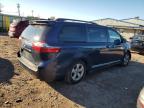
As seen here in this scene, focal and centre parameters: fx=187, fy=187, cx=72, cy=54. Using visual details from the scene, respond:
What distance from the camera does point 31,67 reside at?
489cm

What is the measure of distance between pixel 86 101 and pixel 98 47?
2110 mm

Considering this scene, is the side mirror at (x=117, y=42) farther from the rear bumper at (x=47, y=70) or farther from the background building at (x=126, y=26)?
the background building at (x=126, y=26)

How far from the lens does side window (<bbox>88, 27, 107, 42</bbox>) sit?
5.90m

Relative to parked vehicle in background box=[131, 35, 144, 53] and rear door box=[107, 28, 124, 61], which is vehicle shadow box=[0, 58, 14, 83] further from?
parked vehicle in background box=[131, 35, 144, 53]

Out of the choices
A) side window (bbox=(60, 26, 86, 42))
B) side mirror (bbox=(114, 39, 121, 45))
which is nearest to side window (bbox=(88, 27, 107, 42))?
side window (bbox=(60, 26, 86, 42))

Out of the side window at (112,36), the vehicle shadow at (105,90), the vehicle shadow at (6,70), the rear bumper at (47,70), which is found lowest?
the vehicle shadow at (105,90)

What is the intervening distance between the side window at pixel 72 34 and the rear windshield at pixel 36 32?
454mm

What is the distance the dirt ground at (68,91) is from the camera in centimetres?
441

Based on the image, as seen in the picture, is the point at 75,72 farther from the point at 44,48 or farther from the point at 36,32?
the point at 36,32

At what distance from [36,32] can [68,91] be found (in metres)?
1.81

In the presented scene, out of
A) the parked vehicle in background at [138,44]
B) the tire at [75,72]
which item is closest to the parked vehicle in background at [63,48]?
the tire at [75,72]

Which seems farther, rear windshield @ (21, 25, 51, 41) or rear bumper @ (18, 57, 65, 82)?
rear windshield @ (21, 25, 51, 41)

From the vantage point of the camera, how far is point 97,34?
246 inches

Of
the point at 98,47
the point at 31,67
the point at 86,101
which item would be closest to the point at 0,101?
the point at 31,67
